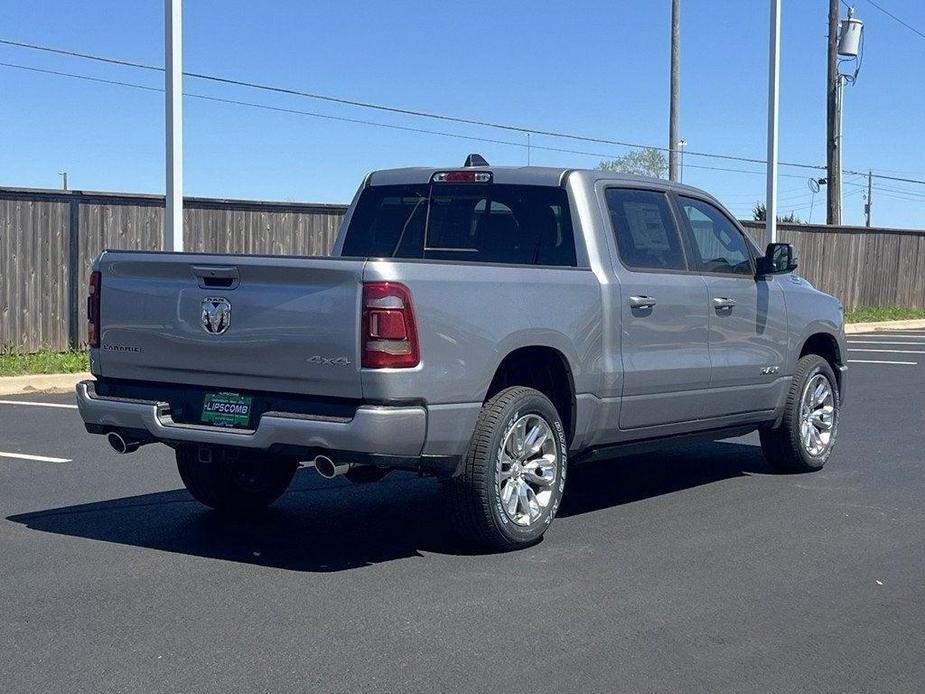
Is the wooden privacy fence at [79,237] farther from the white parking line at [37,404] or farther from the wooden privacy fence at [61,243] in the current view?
the white parking line at [37,404]

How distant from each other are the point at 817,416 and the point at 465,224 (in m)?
3.27

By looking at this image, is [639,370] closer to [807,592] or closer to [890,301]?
[807,592]

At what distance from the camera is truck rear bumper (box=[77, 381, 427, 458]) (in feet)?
19.8

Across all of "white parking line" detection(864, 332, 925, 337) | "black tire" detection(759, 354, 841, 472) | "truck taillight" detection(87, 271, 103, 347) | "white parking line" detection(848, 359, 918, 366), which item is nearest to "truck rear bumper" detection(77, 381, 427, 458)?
"truck taillight" detection(87, 271, 103, 347)

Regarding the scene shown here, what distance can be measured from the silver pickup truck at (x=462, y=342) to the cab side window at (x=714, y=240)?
18 millimetres

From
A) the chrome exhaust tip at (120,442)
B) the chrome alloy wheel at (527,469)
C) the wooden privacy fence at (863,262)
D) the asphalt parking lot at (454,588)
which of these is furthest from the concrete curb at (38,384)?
the wooden privacy fence at (863,262)

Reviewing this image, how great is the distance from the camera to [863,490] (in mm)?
8648

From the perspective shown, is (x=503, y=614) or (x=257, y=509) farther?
(x=257, y=509)

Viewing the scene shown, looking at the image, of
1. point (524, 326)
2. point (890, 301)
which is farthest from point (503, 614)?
point (890, 301)

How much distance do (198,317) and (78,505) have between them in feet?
Answer: 6.33

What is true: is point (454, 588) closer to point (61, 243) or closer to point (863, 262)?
point (61, 243)

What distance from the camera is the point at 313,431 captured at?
612cm

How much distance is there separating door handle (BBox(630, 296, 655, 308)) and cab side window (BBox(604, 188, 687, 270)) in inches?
7.4

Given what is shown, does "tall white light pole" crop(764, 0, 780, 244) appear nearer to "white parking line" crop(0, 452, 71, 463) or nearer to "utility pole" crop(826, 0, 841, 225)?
"utility pole" crop(826, 0, 841, 225)
